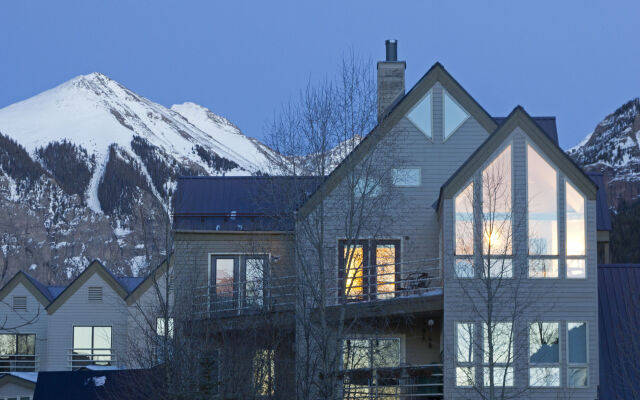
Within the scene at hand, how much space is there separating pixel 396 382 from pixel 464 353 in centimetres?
338

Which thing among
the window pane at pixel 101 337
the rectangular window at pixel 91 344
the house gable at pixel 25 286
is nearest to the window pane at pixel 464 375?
the rectangular window at pixel 91 344

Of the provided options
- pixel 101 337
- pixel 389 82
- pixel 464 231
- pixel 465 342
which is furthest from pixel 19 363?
pixel 464 231

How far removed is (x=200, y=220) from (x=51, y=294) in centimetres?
2883

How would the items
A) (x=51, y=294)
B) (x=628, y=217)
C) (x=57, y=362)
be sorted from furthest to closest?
1. (x=628, y=217)
2. (x=51, y=294)
3. (x=57, y=362)

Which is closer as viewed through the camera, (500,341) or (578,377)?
(500,341)

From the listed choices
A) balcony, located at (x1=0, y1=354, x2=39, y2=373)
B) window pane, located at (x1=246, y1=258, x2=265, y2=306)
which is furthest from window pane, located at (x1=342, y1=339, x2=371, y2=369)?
balcony, located at (x1=0, y1=354, x2=39, y2=373)

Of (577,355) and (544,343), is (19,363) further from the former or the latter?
(577,355)

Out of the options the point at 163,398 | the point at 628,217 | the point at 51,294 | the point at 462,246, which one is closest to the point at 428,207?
the point at 462,246

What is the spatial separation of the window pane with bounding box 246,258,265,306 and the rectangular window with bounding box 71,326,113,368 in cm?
2298

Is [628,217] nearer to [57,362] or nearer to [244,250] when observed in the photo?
[57,362]

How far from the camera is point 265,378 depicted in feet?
104

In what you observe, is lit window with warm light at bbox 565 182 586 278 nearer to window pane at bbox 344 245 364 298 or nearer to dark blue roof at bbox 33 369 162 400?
window pane at bbox 344 245 364 298

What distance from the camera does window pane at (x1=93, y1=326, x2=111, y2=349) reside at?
5359 centimetres

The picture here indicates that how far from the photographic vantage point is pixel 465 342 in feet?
88.1
